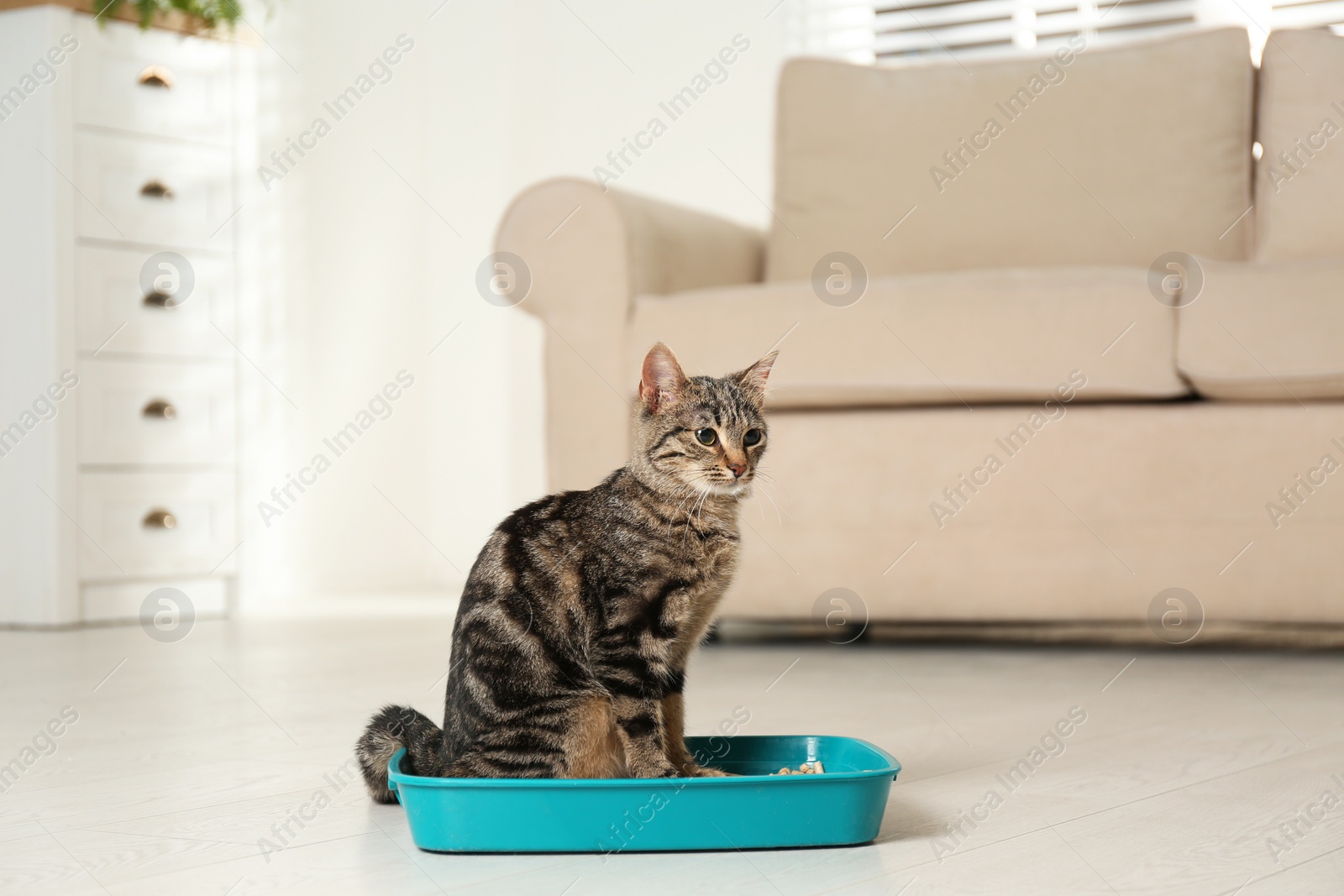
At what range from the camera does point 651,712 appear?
1.25 meters

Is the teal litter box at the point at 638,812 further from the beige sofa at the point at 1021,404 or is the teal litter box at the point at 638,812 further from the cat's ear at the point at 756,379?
the beige sofa at the point at 1021,404

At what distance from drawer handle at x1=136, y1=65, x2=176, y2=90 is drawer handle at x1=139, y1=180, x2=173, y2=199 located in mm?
231

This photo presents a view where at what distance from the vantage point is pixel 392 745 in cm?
133

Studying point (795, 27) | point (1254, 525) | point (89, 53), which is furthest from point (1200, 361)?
point (89, 53)

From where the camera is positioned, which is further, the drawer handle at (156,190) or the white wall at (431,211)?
the white wall at (431,211)

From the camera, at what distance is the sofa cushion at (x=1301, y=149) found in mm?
2674

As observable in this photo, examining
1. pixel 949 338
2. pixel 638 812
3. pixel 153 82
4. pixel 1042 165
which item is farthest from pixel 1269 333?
pixel 153 82

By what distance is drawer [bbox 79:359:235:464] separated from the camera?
10.2 feet

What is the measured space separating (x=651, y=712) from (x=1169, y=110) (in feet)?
7.41

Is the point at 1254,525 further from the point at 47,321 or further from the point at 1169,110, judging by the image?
the point at 47,321

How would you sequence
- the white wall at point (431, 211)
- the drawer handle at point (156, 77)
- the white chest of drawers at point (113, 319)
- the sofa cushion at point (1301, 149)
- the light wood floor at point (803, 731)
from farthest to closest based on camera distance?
the white wall at point (431, 211) → the drawer handle at point (156, 77) → the white chest of drawers at point (113, 319) → the sofa cushion at point (1301, 149) → the light wood floor at point (803, 731)

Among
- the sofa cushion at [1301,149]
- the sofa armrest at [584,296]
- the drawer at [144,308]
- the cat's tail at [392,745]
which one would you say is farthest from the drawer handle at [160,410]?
the sofa cushion at [1301,149]

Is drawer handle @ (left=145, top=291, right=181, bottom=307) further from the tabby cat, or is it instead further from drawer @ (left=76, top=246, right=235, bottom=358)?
the tabby cat

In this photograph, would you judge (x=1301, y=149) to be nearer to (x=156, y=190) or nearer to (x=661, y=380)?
(x=661, y=380)
